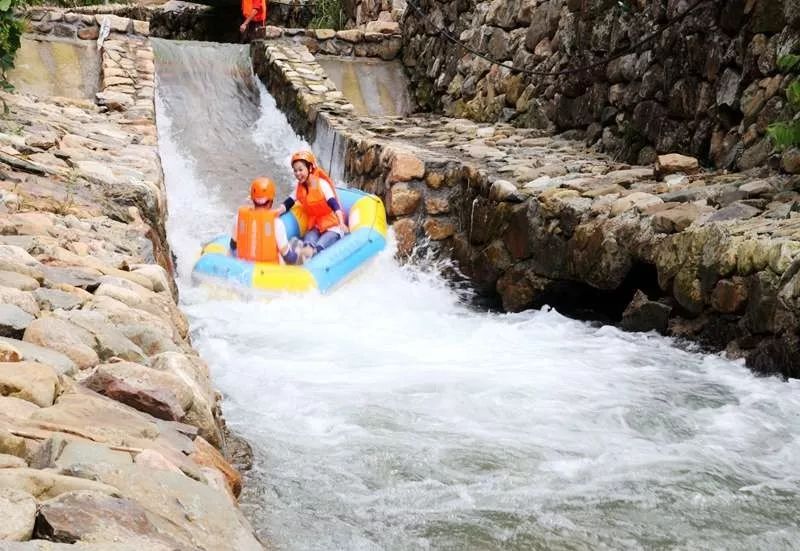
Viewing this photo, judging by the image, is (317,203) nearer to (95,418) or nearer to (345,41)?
(95,418)

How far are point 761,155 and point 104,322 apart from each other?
4378 millimetres

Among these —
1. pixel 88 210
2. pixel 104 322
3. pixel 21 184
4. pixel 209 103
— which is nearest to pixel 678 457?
pixel 104 322

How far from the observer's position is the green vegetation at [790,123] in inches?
197

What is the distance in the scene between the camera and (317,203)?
7293mm

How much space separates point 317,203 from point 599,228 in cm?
244

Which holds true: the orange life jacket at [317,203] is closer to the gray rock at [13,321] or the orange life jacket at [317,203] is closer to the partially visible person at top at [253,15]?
the gray rock at [13,321]

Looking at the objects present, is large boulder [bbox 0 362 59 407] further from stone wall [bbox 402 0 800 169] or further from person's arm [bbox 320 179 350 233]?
person's arm [bbox 320 179 350 233]

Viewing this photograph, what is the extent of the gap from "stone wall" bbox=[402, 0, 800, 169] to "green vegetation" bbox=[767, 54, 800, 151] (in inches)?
6.8

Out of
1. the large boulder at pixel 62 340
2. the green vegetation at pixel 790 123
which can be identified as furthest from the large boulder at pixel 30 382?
the green vegetation at pixel 790 123

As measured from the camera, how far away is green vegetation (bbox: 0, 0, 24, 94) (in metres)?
8.07

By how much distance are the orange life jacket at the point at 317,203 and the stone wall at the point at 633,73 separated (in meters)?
2.40

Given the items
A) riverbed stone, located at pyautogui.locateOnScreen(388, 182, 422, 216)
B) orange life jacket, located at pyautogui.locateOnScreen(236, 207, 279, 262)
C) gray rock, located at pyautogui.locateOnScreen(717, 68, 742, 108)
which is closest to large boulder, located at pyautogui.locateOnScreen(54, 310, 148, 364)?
orange life jacket, located at pyautogui.locateOnScreen(236, 207, 279, 262)

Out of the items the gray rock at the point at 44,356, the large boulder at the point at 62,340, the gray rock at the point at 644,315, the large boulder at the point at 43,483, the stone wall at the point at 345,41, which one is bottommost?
the gray rock at the point at 644,315

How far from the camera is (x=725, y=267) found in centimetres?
479
